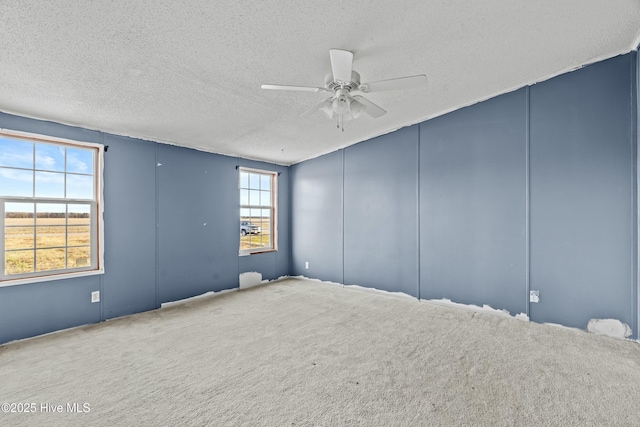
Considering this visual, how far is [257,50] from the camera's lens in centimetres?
207

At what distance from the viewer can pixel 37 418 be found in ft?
5.55

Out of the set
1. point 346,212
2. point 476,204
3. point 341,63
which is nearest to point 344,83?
point 341,63

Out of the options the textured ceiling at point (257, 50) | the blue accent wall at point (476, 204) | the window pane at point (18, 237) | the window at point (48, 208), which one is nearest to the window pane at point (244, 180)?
the textured ceiling at point (257, 50)

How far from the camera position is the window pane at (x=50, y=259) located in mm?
3006

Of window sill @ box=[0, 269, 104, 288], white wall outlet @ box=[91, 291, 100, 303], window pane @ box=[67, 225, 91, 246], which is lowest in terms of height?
white wall outlet @ box=[91, 291, 100, 303]

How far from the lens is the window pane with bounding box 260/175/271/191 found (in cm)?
537

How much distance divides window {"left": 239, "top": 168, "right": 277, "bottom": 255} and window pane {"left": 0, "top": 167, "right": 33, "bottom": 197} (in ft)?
8.52

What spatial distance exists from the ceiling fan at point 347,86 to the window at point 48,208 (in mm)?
2800

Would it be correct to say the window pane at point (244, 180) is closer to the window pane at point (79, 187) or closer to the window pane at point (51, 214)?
the window pane at point (79, 187)

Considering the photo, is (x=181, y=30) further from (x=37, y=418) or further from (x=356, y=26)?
(x=37, y=418)

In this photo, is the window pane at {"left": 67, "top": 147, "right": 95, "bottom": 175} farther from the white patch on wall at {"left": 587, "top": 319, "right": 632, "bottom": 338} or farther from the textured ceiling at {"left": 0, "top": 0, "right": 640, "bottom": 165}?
the white patch on wall at {"left": 587, "top": 319, "right": 632, "bottom": 338}

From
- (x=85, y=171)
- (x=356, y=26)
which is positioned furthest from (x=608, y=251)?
(x=85, y=171)

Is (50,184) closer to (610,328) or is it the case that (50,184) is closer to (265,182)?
(265,182)

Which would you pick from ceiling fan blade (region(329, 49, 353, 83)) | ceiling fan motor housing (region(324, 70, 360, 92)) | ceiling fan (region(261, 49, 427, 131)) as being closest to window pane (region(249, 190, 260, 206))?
ceiling fan (region(261, 49, 427, 131))
